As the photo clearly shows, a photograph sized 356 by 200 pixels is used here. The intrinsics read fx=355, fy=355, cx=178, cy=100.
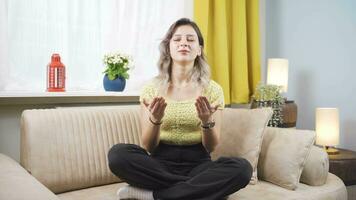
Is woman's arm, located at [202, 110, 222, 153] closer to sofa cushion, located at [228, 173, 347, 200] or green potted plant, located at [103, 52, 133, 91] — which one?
sofa cushion, located at [228, 173, 347, 200]

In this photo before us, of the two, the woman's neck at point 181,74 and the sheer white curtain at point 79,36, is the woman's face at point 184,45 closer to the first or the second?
the woman's neck at point 181,74

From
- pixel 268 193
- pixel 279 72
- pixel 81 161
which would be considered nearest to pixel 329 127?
pixel 279 72

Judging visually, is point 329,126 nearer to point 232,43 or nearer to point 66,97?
point 232,43

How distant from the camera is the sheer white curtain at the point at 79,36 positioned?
191 centimetres

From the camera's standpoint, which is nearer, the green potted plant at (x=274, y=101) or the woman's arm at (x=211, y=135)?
the woman's arm at (x=211, y=135)

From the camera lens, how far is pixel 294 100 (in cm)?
262

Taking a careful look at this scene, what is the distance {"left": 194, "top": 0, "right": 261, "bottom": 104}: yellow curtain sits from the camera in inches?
97.1

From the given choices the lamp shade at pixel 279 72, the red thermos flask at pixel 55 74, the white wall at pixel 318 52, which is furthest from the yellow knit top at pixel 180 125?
the white wall at pixel 318 52

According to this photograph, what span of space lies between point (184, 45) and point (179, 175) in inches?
23.9

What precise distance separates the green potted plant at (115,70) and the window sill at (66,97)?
0.05m

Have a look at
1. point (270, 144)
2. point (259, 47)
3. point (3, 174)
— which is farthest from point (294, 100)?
point (3, 174)

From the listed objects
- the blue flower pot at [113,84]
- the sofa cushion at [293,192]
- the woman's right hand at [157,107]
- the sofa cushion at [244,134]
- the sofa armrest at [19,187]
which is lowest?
the sofa cushion at [293,192]

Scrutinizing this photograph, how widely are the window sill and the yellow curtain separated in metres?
0.67

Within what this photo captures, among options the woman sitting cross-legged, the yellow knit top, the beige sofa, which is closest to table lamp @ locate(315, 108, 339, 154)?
the beige sofa
